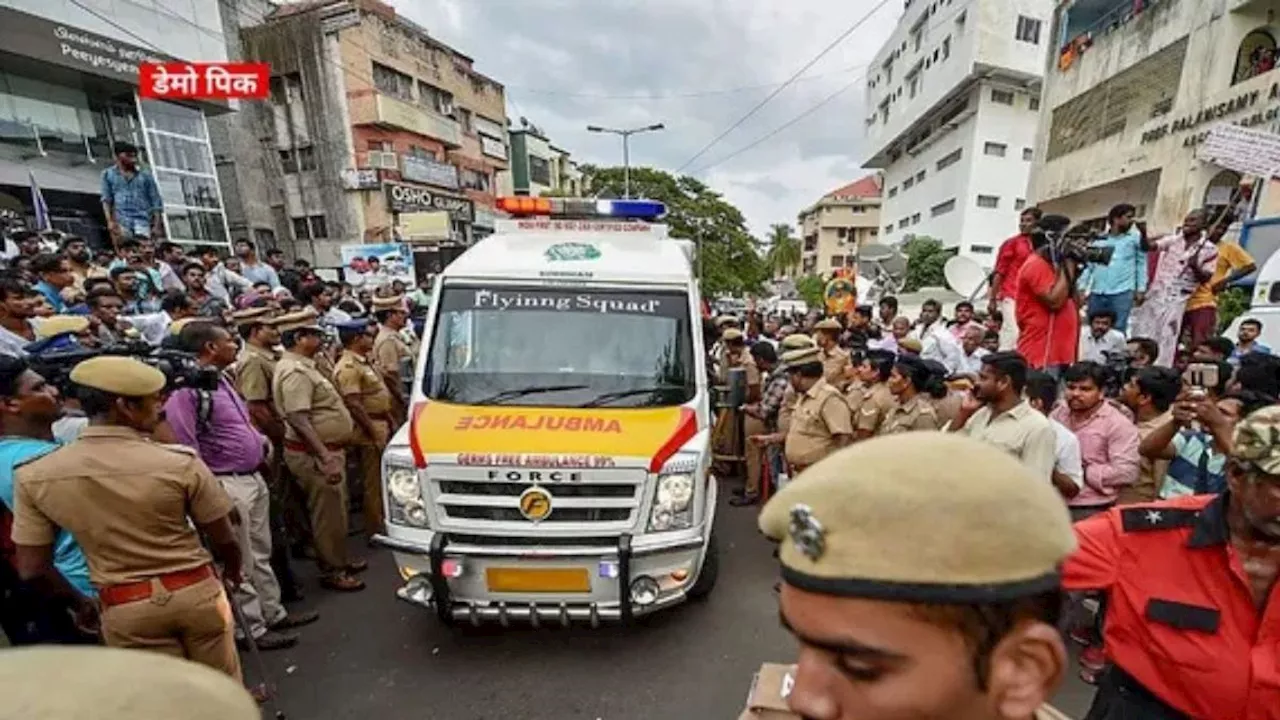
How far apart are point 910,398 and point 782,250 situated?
67950 mm

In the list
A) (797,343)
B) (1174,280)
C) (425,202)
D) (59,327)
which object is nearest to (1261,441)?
(797,343)

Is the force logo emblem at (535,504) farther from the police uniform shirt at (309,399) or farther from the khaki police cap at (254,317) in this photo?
the khaki police cap at (254,317)

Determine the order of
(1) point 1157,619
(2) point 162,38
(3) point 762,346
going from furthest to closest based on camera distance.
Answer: (2) point 162,38 < (3) point 762,346 < (1) point 1157,619

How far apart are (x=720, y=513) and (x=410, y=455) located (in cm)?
346

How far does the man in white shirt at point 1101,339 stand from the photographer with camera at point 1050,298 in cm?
169

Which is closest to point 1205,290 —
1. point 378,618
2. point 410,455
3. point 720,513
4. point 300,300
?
point 720,513

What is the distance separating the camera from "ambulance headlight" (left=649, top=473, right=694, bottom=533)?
3.26 meters

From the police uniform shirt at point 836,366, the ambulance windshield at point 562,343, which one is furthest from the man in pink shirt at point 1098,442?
the ambulance windshield at point 562,343

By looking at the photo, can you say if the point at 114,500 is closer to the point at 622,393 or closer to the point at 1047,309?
the point at 622,393

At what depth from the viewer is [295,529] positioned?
4906 millimetres

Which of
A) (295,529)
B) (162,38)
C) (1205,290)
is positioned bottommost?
(295,529)

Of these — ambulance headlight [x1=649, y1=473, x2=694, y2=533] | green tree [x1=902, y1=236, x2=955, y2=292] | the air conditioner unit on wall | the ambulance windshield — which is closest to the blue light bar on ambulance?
the ambulance windshield

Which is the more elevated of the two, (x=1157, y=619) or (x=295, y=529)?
(x=1157, y=619)

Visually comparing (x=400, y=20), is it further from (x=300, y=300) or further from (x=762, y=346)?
(x=762, y=346)
